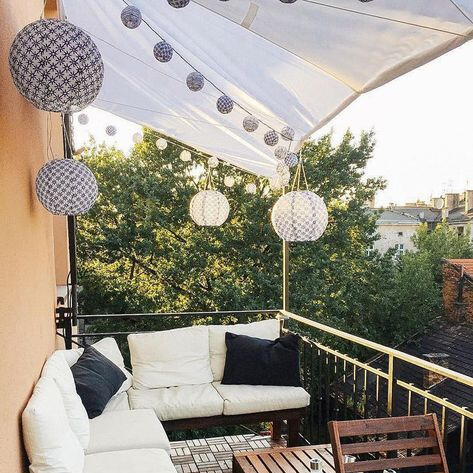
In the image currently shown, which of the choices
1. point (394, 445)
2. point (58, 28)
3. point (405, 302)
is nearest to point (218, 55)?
point (58, 28)

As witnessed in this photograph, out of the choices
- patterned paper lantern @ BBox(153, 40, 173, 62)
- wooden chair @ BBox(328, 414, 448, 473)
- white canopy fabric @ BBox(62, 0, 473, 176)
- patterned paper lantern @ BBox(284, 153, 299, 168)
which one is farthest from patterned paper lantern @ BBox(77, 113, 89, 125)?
wooden chair @ BBox(328, 414, 448, 473)

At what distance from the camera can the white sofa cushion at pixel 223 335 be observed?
418 centimetres

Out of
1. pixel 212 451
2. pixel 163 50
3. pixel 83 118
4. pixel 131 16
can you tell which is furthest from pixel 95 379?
pixel 83 118

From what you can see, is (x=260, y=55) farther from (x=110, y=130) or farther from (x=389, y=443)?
(x=110, y=130)

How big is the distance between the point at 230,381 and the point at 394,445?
5.52ft

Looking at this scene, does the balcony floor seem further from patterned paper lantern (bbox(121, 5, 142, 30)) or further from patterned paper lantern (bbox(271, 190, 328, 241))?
patterned paper lantern (bbox(121, 5, 142, 30))

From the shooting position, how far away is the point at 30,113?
2.94 metres

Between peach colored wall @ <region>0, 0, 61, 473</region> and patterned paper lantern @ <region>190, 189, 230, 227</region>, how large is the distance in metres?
1.94

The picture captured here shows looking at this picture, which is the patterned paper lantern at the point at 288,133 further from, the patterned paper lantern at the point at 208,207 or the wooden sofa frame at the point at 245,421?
the wooden sofa frame at the point at 245,421

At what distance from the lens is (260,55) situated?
10.2 ft

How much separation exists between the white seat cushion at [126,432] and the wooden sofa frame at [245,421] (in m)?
0.34

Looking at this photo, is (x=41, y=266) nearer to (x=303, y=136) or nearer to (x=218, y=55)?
(x=218, y=55)

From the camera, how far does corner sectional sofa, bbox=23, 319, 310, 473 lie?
224 centimetres

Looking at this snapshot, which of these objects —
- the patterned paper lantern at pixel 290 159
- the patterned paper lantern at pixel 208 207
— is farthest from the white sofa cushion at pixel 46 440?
the patterned paper lantern at pixel 208 207
